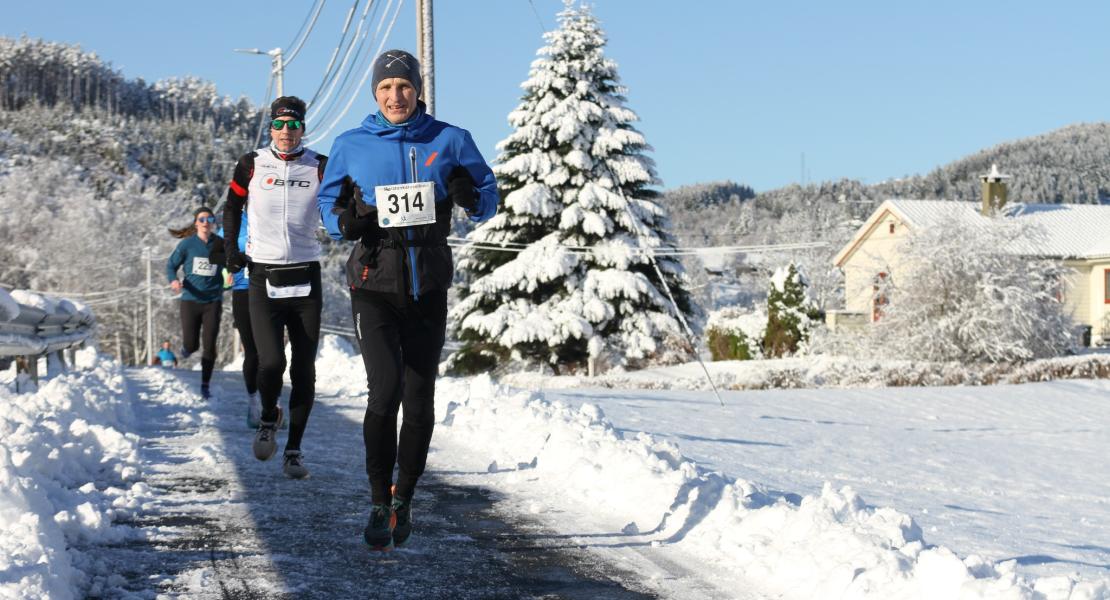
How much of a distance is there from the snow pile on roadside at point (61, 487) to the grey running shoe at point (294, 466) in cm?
85

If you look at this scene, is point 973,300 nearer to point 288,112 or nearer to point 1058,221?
point 1058,221

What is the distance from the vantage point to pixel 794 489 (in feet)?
28.9

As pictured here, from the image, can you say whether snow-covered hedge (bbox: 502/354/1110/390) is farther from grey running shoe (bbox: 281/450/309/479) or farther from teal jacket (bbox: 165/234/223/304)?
grey running shoe (bbox: 281/450/309/479)

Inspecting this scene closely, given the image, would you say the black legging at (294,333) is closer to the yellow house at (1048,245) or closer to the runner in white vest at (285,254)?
the runner in white vest at (285,254)

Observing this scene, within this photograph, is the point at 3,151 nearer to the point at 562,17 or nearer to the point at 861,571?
the point at 562,17

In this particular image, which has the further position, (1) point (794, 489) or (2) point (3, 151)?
(2) point (3, 151)

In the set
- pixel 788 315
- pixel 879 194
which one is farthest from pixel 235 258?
pixel 879 194

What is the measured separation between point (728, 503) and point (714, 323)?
42.8 meters

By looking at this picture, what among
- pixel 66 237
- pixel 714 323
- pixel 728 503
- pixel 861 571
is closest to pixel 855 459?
pixel 728 503

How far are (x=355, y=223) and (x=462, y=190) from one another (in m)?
0.48

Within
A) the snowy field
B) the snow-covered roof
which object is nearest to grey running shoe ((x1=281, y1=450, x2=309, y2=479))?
the snowy field

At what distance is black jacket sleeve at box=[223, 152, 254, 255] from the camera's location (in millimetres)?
6935

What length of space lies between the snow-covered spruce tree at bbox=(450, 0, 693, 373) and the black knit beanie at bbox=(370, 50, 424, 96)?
83.7 feet

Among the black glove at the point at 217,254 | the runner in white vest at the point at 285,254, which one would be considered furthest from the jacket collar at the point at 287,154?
the black glove at the point at 217,254
